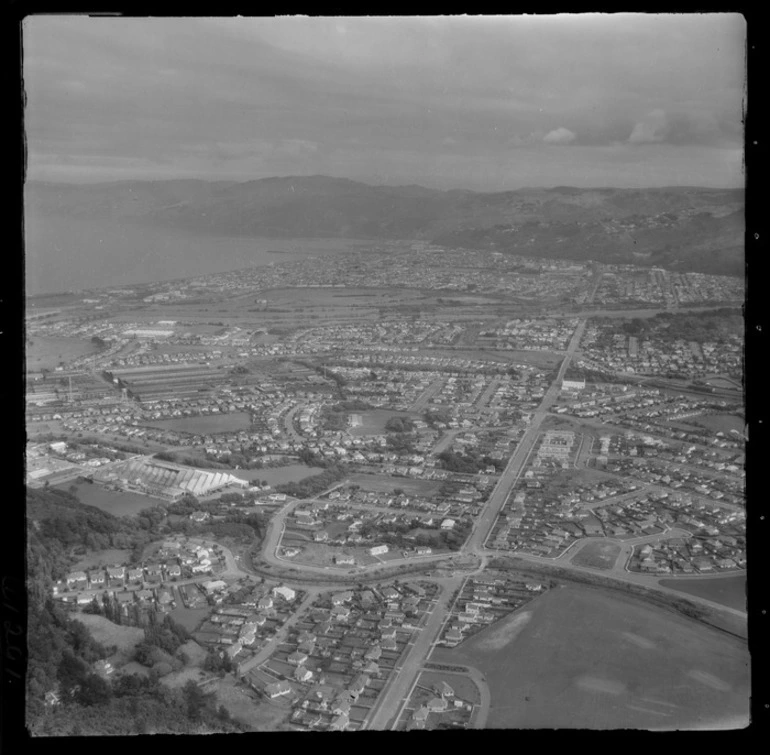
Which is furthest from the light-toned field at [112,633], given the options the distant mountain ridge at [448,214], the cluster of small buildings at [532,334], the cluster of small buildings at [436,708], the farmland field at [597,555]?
the cluster of small buildings at [532,334]

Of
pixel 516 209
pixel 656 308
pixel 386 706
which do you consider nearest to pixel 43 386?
pixel 386 706

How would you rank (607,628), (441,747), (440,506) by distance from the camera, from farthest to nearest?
1. (440,506)
2. (607,628)
3. (441,747)

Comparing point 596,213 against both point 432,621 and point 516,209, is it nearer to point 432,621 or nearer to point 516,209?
point 516,209

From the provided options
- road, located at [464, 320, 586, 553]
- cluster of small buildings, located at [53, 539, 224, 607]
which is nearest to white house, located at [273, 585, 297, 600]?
cluster of small buildings, located at [53, 539, 224, 607]

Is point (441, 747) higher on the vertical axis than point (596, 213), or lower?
lower

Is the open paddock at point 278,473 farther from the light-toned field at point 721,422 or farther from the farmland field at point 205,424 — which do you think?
the light-toned field at point 721,422

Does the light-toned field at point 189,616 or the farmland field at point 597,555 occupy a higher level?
the farmland field at point 597,555

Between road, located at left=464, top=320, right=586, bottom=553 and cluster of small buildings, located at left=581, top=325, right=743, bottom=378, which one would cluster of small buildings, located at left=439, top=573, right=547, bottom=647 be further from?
cluster of small buildings, located at left=581, top=325, right=743, bottom=378
